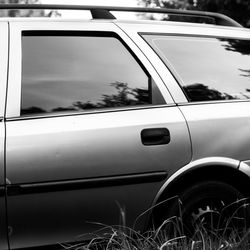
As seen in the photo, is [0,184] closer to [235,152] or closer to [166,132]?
[166,132]

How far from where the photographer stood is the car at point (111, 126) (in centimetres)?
271

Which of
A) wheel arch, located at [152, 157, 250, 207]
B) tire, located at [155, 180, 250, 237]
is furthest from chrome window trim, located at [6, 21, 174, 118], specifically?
tire, located at [155, 180, 250, 237]

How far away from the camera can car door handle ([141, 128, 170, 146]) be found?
286 cm

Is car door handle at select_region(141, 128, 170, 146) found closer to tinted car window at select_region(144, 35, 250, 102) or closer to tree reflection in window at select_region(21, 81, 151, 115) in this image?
tree reflection in window at select_region(21, 81, 151, 115)

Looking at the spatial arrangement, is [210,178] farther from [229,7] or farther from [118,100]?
[229,7]

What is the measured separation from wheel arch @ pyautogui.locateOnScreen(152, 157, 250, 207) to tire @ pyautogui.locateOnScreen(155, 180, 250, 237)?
4 cm

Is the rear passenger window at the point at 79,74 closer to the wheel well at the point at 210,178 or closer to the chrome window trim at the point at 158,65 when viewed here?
the chrome window trim at the point at 158,65

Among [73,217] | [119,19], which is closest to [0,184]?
[73,217]

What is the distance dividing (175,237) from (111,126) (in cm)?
74

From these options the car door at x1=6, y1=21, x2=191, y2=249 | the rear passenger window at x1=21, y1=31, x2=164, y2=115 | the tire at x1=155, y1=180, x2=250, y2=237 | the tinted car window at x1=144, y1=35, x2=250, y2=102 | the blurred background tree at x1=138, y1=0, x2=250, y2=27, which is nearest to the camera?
the car door at x1=6, y1=21, x2=191, y2=249

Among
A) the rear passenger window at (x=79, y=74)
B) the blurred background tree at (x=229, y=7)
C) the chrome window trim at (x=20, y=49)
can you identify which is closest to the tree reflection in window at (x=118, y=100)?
the rear passenger window at (x=79, y=74)

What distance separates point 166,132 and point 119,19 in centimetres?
85

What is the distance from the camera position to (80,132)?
2785mm

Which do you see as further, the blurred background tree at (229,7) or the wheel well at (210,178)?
the blurred background tree at (229,7)
